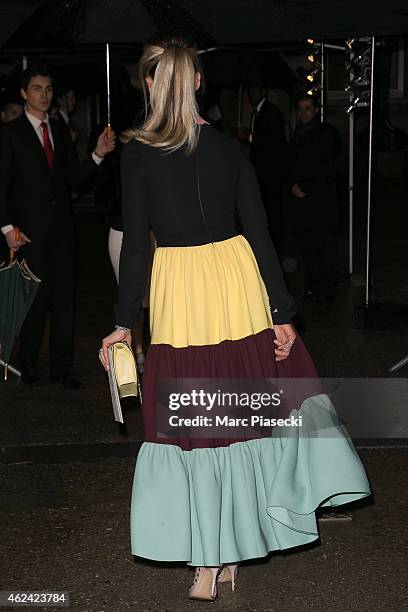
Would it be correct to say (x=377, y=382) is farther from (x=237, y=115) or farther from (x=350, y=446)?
(x=237, y=115)

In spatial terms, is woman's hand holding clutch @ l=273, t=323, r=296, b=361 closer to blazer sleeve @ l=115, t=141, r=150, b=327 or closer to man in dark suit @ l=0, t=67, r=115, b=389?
blazer sleeve @ l=115, t=141, r=150, b=327

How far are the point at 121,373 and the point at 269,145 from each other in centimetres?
758

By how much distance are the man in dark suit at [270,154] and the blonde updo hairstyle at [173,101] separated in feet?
24.1

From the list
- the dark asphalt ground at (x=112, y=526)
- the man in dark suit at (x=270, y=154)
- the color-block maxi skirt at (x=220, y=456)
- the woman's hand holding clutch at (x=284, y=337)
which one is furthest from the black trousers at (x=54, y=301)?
the man in dark suit at (x=270, y=154)

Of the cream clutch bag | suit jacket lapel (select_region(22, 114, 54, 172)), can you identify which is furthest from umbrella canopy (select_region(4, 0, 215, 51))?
the cream clutch bag

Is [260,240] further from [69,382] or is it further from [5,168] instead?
[69,382]

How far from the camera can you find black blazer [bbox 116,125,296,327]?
14.4 feet

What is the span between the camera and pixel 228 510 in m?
4.42

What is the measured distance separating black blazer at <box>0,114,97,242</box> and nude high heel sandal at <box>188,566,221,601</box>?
3675 millimetres

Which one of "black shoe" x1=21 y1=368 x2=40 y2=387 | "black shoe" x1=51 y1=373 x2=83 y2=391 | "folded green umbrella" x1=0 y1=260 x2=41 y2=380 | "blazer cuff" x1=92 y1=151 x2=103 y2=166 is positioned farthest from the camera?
"black shoe" x1=21 y1=368 x2=40 y2=387

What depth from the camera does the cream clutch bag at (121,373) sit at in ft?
14.5

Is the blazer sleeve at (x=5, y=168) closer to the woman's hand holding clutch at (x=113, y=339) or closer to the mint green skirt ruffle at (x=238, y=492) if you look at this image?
the woman's hand holding clutch at (x=113, y=339)

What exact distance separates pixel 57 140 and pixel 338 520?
11.5ft

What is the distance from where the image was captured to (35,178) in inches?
305
